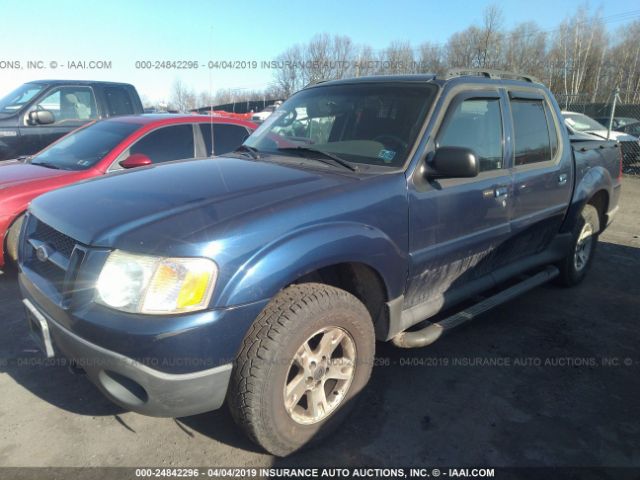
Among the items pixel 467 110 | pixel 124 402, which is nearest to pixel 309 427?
pixel 124 402

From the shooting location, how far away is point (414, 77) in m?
3.18

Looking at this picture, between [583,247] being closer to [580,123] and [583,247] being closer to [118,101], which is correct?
[118,101]

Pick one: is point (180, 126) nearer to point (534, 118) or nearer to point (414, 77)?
point (414, 77)

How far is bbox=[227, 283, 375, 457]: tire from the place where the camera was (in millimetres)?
2088

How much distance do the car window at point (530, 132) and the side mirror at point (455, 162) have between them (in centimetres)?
106

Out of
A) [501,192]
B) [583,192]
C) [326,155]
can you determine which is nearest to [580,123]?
[583,192]

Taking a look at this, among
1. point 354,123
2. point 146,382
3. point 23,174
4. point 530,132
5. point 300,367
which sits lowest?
point 300,367

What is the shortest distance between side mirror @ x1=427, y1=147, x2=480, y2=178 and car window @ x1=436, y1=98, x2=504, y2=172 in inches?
10.1

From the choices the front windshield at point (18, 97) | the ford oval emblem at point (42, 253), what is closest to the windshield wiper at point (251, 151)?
the ford oval emblem at point (42, 253)

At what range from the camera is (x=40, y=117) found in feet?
21.9

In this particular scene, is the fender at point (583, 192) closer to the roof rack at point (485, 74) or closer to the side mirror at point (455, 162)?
the roof rack at point (485, 74)

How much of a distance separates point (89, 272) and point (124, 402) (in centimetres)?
59

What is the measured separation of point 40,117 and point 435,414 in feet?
22.0

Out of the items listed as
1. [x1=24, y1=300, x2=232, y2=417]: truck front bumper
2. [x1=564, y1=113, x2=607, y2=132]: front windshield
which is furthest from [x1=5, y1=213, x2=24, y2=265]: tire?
[x1=564, y1=113, x2=607, y2=132]: front windshield
